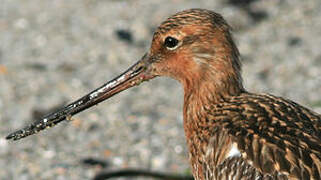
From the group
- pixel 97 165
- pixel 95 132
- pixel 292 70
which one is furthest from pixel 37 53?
pixel 292 70

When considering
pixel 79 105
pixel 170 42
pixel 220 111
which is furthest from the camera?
pixel 79 105

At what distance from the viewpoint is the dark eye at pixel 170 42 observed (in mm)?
5391

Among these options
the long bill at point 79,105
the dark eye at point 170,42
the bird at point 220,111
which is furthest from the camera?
the long bill at point 79,105

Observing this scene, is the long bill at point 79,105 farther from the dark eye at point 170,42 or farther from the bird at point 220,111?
the dark eye at point 170,42

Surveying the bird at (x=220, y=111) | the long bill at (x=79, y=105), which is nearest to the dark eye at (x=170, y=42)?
the bird at (x=220, y=111)

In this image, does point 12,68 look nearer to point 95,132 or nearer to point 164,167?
point 95,132

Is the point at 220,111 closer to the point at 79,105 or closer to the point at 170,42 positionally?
the point at 170,42

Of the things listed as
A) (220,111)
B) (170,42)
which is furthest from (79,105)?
(220,111)

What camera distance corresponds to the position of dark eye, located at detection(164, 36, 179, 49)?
5.39 m

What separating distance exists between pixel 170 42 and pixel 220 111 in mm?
681

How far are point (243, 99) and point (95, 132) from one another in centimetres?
300

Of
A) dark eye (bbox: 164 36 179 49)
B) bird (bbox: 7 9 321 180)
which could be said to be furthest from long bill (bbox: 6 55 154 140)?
dark eye (bbox: 164 36 179 49)

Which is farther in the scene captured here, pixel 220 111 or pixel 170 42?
pixel 170 42

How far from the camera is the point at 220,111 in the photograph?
17.2 ft
